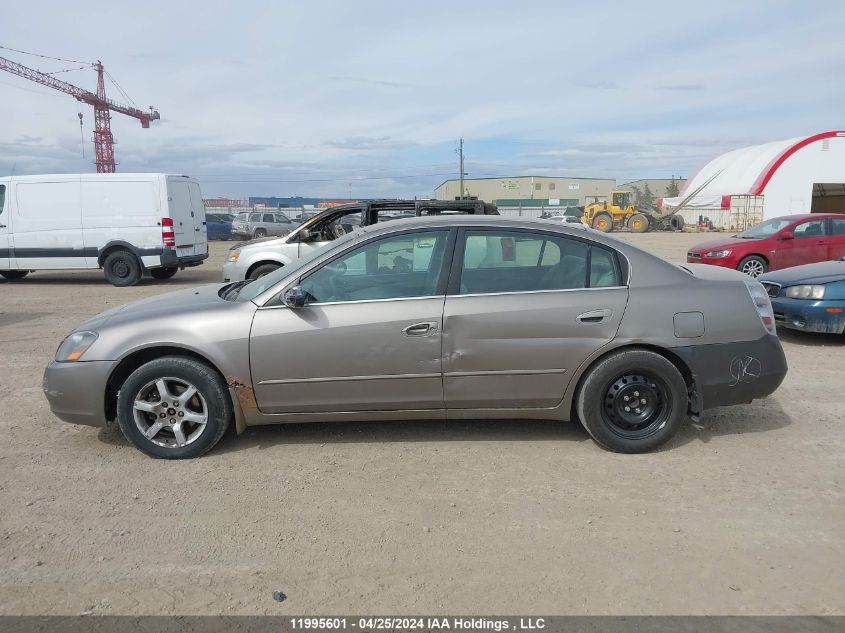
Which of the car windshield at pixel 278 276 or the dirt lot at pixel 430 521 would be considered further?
the car windshield at pixel 278 276

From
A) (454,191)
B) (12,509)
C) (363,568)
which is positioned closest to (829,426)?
(363,568)

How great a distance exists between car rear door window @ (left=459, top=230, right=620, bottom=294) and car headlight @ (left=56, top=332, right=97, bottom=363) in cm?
242

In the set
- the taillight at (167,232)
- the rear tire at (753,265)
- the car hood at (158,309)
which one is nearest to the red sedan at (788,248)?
the rear tire at (753,265)

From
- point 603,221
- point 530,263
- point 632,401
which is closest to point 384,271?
point 530,263

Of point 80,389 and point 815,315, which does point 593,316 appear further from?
point 815,315

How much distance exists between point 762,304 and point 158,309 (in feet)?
13.2

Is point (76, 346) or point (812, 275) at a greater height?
point (812, 275)

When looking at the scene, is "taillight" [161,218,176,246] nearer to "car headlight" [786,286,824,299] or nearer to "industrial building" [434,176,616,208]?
"car headlight" [786,286,824,299]

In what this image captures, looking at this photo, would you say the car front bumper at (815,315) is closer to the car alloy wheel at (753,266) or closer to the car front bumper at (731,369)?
the car front bumper at (731,369)

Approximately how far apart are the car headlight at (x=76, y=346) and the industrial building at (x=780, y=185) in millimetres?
47949

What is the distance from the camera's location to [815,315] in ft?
22.4

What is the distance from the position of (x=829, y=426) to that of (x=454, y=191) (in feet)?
310

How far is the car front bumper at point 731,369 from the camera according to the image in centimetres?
399

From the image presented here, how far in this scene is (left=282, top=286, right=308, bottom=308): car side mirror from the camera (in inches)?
153
